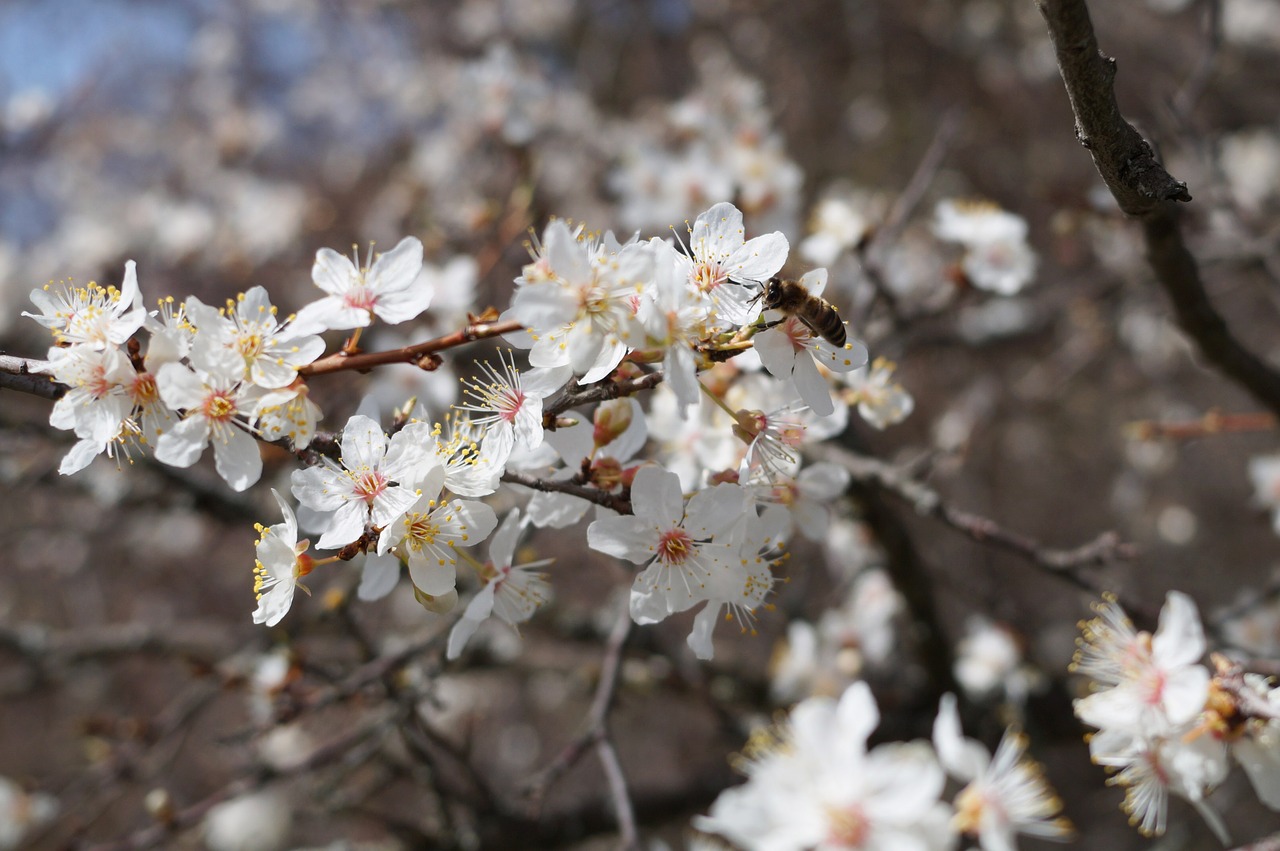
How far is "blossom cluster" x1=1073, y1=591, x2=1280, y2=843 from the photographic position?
113 centimetres

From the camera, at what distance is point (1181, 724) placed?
45.1 inches

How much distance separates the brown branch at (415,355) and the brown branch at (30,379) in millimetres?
331

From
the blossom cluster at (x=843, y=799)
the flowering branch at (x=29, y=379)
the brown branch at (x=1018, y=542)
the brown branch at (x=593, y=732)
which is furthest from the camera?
the brown branch at (x=593, y=732)

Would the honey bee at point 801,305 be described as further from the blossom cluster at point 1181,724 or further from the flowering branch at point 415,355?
the blossom cluster at point 1181,724

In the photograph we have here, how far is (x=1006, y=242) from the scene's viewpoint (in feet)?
6.27

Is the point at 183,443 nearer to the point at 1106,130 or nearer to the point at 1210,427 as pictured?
the point at 1106,130

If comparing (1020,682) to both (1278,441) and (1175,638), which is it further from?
(1278,441)

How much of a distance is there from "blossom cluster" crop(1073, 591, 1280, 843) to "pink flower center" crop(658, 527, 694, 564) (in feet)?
2.01

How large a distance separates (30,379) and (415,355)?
509 mm

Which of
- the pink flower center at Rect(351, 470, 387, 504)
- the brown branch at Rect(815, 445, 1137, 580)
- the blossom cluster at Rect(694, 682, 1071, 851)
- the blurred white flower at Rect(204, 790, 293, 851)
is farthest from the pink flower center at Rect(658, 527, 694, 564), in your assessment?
the blurred white flower at Rect(204, 790, 293, 851)

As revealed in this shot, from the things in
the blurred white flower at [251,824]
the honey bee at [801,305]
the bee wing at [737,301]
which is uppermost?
the honey bee at [801,305]

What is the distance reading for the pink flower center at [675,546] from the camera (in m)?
1.12

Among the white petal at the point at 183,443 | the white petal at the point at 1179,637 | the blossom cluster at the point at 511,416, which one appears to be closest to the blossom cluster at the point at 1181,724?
the white petal at the point at 1179,637

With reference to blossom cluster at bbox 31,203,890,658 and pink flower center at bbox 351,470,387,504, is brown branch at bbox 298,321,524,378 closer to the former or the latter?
blossom cluster at bbox 31,203,890,658
